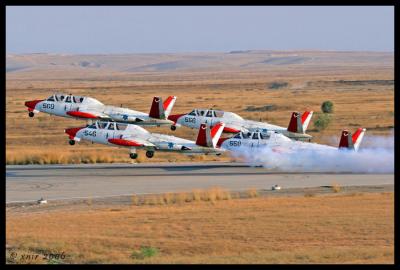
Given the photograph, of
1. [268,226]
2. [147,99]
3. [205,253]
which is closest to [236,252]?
[205,253]

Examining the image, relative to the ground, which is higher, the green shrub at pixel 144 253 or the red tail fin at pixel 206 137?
the red tail fin at pixel 206 137

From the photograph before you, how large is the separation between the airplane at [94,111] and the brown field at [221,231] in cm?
3120

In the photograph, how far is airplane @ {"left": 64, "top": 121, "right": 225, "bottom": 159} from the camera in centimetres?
6041

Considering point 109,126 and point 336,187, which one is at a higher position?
point 109,126

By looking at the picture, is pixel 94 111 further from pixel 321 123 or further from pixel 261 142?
pixel 321 123

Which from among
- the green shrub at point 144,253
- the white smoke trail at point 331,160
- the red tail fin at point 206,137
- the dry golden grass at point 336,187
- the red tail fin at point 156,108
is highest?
the red tail fin at point 156,108

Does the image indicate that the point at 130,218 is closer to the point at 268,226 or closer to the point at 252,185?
the point at 268,226

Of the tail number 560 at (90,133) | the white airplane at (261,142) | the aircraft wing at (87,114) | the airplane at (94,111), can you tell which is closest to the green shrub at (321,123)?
the airplane at (94,111)

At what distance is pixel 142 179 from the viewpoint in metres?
56.8

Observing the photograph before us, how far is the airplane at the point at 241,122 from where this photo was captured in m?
72.5

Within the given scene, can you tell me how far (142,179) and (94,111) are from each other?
77.5ft

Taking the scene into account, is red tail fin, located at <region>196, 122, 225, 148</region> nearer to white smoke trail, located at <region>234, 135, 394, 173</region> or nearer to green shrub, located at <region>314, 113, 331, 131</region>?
white smoke trail, located at <region>234, 135, 394, 173</region>

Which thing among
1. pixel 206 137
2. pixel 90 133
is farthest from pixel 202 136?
pixel 90 133

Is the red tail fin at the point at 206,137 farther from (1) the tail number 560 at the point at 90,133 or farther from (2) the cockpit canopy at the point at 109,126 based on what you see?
(1) the tail number 560 at the point at 90,133
